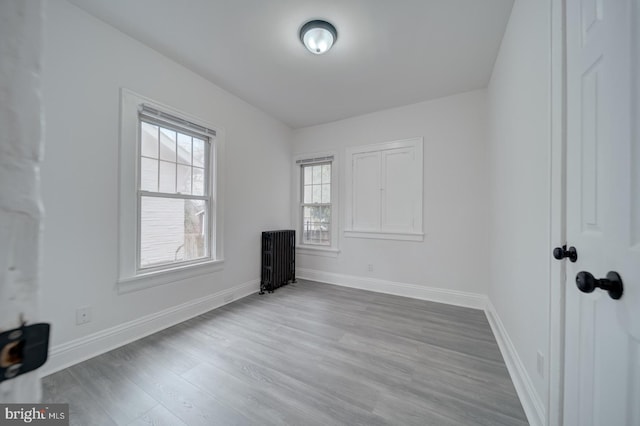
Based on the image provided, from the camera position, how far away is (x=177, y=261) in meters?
2.49

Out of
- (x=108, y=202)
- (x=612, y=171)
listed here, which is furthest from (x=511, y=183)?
(x=108, y=202)

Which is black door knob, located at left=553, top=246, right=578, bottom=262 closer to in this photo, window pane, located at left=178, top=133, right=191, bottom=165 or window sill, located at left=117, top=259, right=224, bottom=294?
window sill, located at left=117, top=259, right=224, bottom=294

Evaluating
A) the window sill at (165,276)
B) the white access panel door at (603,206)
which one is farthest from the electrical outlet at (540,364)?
the window sill at (165,276)

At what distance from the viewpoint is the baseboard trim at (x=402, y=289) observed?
2.88m

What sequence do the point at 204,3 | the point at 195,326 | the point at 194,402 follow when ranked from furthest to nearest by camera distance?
the point at 195,326, the point at 204,3, the point at 194,402

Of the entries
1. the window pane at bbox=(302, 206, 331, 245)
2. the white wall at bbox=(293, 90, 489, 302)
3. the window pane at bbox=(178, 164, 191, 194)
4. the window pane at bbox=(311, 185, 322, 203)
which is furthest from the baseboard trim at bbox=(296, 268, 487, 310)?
the window pane at bbox=(178, 164, 191, 194)

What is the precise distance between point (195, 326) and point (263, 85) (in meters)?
2.81

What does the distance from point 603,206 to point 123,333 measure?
311cm

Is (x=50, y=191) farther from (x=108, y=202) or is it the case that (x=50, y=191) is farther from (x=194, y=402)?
(x=194, y=402)

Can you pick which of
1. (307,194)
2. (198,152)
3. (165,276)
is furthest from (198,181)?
(307,194)

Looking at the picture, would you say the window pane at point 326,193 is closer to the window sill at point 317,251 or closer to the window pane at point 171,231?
the window sill at point 317,251

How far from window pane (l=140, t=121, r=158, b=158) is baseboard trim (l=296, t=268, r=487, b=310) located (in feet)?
9.05

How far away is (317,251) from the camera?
3.96 m

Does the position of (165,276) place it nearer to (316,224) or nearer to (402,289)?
(316,224)
